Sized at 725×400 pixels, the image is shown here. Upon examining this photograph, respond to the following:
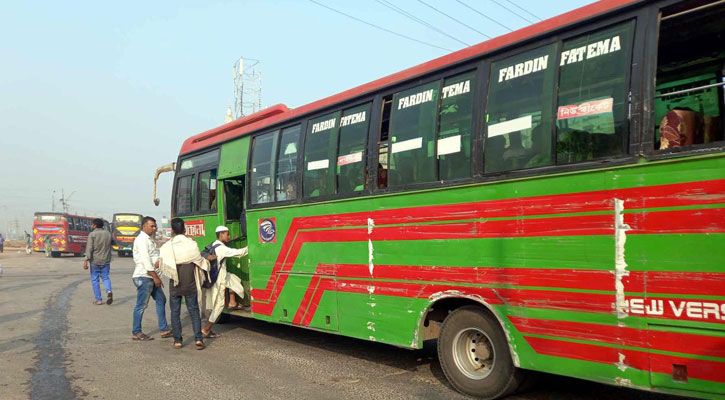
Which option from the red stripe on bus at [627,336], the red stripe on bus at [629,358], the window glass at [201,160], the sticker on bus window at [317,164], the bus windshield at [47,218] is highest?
the window glass at [201,160]

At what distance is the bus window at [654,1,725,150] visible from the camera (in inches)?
158

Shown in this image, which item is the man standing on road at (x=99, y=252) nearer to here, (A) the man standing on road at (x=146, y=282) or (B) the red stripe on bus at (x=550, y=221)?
(A) the man standing on road at (x=146, y=282)

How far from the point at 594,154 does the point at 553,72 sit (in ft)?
2.71

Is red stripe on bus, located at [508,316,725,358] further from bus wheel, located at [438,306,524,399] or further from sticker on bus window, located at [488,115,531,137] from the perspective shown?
sticker on bus window, located at [488,115,531,137]

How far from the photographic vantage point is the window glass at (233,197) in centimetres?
983

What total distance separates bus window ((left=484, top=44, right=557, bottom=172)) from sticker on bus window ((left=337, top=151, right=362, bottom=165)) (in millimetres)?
1896

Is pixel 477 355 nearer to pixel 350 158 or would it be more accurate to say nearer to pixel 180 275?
pixel 350 158

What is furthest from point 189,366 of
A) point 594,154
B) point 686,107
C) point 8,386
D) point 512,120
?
point 686,107

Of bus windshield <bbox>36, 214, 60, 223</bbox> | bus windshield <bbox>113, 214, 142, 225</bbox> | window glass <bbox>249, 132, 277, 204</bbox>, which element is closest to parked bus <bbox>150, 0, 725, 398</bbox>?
window glass <bbox>249, 132, 277, 204</bbox>

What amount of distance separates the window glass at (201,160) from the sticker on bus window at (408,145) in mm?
4991

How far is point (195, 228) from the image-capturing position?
1054 centimetres

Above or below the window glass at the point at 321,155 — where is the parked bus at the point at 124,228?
below

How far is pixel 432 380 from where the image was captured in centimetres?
582

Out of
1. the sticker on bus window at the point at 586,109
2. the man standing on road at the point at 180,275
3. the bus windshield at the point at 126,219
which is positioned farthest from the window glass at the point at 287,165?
the bus windshield at the point at 126,219
